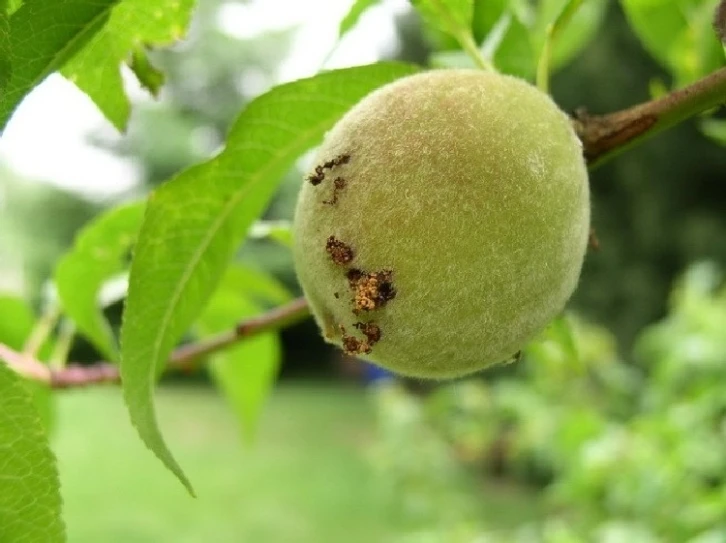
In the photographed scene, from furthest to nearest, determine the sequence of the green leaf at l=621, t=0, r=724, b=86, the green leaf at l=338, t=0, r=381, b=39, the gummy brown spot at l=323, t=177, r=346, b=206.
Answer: the green leaf at l=621, t=0, r=724, b=86, the green leaf at l=338, t=0, r=381, b=39, the gummy brown spot at l=323, t=177, r=346, b=206

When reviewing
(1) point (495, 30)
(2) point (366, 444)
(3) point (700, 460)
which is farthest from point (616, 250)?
(1) point (495, 30)

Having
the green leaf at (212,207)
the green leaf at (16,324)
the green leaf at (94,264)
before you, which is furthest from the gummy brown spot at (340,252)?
the green leaf at (16,324)

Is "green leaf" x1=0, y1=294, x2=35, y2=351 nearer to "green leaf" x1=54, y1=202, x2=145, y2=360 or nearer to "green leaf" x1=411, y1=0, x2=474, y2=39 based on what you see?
"green leaf" x1=54, y1=202, x2=145, y2=360

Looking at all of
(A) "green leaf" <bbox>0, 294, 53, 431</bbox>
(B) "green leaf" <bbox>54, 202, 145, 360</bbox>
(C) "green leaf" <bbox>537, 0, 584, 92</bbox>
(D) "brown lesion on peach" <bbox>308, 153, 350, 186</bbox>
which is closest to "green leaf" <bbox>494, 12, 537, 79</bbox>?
(C) "green leaf" <bbox>537, 0, 584, 92</bbox>

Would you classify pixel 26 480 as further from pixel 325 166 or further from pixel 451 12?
pixel 451 12

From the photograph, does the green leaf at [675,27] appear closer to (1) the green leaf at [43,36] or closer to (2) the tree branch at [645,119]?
(2) the tree branch at [645,119]

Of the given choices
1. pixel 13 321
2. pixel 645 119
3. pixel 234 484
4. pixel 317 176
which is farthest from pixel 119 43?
pixel 234 484

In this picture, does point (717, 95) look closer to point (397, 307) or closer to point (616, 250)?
point (397, 307)
